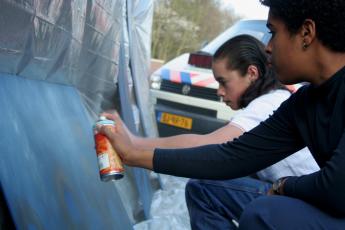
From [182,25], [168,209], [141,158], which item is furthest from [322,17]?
[182,25]

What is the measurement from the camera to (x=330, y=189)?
4.72ft

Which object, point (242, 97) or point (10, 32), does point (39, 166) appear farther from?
point (242, 97)

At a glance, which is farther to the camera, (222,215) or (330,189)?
(222,215)

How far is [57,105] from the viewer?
2.05 m

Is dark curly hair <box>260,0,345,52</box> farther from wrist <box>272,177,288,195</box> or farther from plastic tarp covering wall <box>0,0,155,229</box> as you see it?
plastic tarp covering wall <box>0,0,155,229</box>

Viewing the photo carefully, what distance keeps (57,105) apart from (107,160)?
19.2 inches

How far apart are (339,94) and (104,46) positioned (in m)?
1.63

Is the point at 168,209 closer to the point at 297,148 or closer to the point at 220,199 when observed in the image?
the point at 220,199

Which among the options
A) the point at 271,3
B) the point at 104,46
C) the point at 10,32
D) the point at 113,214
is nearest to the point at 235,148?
the point at 271,3

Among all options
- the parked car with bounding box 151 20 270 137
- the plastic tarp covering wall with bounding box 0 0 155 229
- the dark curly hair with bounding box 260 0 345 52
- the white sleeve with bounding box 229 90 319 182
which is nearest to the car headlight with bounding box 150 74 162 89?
the parked car with bounding box 151 20 270 137

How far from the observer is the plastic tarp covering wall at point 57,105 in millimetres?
1512

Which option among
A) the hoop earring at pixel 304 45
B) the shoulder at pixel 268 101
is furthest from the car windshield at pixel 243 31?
the hoop earring at pixel 304 45

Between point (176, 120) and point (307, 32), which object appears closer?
point (307, 32)

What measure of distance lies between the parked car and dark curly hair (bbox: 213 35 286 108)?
229 centimetres
